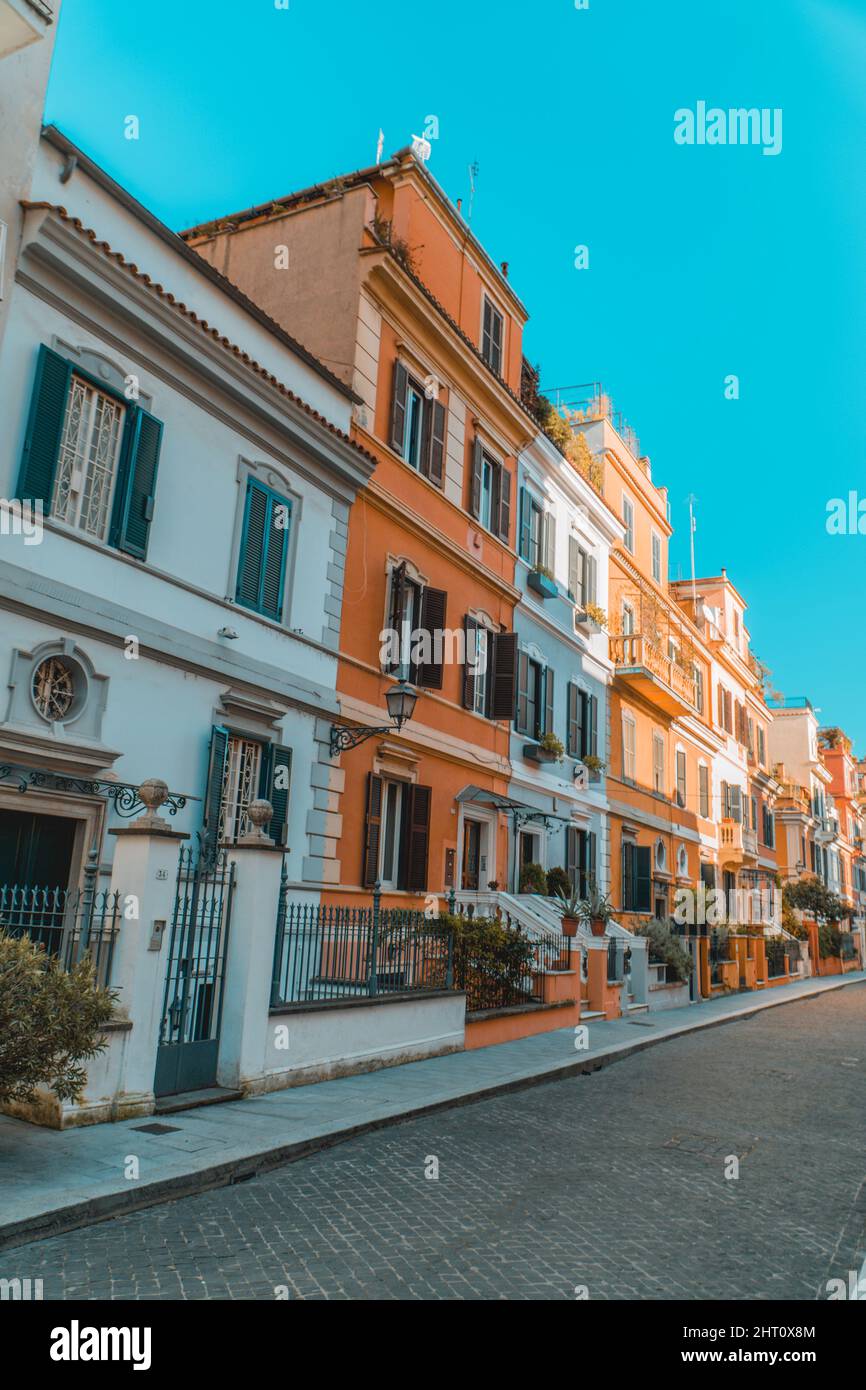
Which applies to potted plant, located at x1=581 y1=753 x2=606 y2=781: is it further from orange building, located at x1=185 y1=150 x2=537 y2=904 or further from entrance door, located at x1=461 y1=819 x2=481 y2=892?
entrance door, located at x1=461 y1=819 x2=481 y2=892

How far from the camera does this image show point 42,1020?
20.7 feet

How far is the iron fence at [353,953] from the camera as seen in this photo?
32.5 feet

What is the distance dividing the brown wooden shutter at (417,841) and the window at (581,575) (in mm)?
9027

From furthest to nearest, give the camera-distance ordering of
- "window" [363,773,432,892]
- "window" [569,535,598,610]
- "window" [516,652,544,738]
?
"window" [569,535,598,610], "window" [516,652,544,738], "window" [363,773,432,892]

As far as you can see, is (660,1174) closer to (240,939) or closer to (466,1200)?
(466,1200)

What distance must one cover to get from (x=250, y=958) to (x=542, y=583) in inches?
531

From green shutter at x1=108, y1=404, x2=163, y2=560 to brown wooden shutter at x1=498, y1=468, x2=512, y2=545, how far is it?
9.91 metres

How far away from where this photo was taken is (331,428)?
14062 millimetres

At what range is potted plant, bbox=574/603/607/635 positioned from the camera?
77.5ft

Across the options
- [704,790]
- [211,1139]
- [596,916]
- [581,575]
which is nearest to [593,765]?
[581,575]

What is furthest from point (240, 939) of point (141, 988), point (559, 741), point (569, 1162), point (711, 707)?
point (711, 707)

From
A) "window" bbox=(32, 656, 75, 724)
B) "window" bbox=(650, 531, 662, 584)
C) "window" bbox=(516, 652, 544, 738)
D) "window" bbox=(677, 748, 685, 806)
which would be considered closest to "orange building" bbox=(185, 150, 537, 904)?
"window" bbox=(516, 652, 544, 738)

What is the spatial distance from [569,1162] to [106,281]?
9521 mm
